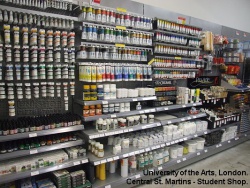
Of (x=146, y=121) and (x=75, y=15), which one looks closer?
(x=75, y=15)

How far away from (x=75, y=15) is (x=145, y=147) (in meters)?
2.14

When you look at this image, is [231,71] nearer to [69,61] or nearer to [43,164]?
[69,61]

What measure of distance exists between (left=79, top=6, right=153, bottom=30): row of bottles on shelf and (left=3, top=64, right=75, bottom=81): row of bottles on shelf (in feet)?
2.28

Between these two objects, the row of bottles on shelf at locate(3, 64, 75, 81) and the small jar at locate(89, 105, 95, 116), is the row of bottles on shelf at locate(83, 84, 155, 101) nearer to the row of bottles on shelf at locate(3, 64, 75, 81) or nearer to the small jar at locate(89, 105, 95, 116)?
the small jar at locate(89, 105, 95, 116)

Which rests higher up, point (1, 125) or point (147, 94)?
point (147, 94)

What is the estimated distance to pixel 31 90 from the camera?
246 cm

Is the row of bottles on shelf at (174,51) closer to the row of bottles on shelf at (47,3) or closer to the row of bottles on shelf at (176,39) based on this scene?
the row of bottles on shelf at (176,39)

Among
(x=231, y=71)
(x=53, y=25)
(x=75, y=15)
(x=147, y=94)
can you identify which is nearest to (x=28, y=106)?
(x=53, y=25)

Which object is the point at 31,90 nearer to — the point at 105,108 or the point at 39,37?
the point at 39,37

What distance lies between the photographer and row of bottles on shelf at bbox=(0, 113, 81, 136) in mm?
2111

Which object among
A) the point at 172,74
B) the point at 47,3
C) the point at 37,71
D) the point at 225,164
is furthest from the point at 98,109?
the point at 225,164

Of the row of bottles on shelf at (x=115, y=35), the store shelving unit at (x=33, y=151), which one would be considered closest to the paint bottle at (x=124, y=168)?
the store shelving unit at (x=33, y=151)

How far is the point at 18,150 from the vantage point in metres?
2.17

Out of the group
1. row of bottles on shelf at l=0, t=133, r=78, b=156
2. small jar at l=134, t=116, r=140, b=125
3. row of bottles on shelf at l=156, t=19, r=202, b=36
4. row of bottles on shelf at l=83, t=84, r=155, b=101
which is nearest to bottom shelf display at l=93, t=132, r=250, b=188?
small jar at l=134, t=116, r=140, b=125
